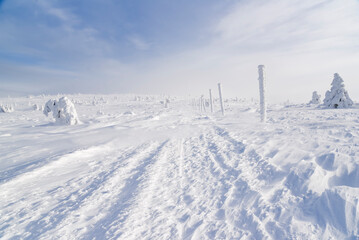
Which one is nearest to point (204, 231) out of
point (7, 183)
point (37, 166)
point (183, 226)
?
point (183, 226)

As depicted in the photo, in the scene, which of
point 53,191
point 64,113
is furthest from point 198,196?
point 64,113

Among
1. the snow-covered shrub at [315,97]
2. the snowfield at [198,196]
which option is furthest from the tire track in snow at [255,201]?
the snow-covered shrub at [315,97]

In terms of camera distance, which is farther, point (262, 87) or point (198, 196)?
point (262, 87)

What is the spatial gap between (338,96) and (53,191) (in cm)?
2731

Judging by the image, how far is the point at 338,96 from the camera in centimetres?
1917

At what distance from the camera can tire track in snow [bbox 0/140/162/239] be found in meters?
2.91

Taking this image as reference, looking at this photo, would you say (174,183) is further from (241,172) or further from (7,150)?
(7,150)

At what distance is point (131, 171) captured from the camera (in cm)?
494

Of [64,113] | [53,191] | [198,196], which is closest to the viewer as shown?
[198,196]

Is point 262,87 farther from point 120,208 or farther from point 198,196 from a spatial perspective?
point 120,208

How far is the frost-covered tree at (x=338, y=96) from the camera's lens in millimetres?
19016

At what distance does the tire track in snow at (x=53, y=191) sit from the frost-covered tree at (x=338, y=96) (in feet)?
80.8

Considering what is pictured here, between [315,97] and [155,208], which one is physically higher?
[155,208]

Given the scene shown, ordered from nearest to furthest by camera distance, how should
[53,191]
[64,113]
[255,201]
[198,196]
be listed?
[255,201], [198,196], [53,191], [64,113]
